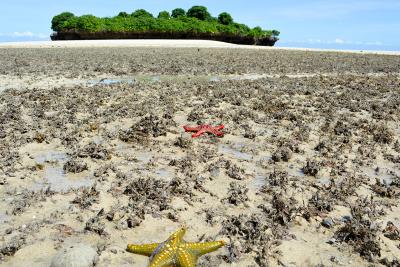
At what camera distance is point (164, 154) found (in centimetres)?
999

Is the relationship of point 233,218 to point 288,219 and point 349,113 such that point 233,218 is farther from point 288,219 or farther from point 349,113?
point 349,113

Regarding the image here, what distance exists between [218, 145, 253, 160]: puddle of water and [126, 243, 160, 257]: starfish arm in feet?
15.0

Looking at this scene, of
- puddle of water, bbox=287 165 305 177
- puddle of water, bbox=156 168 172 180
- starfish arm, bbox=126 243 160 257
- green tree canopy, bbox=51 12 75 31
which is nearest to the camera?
starfish arm, bbox=126 243 160 257

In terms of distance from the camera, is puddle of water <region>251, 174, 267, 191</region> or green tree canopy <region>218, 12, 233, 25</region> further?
green tree canopy <region>218, 12, 233, 25</region>

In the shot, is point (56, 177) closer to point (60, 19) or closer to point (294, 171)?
point (294, 171)

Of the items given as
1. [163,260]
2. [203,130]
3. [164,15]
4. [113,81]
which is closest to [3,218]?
[163,260]

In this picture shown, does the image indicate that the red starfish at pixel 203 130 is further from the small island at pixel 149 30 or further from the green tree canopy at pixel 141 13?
the green tree canopy at pixel 141 13

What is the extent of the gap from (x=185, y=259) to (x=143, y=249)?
2.41 ft

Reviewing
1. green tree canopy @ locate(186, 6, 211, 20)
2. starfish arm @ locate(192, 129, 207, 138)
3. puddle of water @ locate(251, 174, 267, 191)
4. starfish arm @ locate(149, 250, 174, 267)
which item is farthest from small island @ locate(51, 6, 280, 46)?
Result: starfish arm @ locate(149, 250, 174, 267)

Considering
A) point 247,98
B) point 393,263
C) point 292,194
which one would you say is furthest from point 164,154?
point 247,98

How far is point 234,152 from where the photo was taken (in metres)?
10.3

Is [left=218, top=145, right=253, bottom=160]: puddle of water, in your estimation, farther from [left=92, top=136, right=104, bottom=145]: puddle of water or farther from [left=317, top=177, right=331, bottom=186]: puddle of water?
[left=92, top=136, right=104, bottom=145]: puddle of water

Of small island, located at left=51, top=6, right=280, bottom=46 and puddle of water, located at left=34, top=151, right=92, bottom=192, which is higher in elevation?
small island, located at left=51, top=6, right=280, bottom=46

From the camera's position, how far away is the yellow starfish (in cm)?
530
